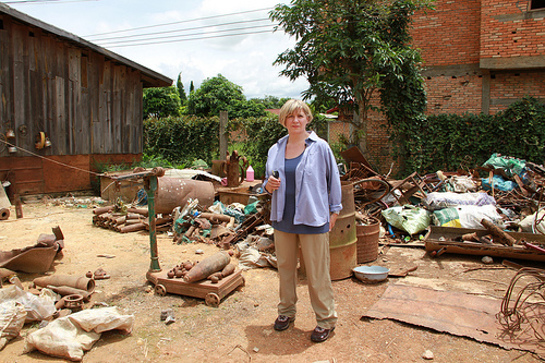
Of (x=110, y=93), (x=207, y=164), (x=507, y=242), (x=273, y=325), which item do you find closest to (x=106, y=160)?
(x=110, y=93)

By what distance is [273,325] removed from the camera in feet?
12.0

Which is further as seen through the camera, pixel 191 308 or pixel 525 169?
pixel 525 169

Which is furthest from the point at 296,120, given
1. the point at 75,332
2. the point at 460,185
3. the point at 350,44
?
the point at 350,44

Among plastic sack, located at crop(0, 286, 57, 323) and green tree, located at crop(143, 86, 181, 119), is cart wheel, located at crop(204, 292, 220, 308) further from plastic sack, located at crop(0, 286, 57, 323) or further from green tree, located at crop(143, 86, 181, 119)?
green tree, located at crop(143, 86, 181, 119)

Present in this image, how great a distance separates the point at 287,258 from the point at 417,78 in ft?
32.2

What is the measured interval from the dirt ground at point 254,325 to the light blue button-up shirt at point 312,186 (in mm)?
1103

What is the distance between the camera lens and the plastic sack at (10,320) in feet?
10.3

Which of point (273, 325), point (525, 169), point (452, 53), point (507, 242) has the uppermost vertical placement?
point (452, 53)

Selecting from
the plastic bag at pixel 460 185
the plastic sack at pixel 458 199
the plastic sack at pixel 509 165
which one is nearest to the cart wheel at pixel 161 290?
the plastic sack at pixel 458 199

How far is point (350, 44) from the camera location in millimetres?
10320

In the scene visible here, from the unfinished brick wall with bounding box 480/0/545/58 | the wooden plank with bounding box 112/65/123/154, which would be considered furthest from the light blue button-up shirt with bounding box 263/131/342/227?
the unfinished brick wall with bounding box 480/0/545/58

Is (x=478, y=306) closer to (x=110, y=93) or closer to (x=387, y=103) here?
(x=387, y=103)

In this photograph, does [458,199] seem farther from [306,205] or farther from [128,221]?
[128,221]

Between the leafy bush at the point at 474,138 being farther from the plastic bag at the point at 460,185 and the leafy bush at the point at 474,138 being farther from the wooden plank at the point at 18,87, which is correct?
the wooden plank at the point at 18,87
